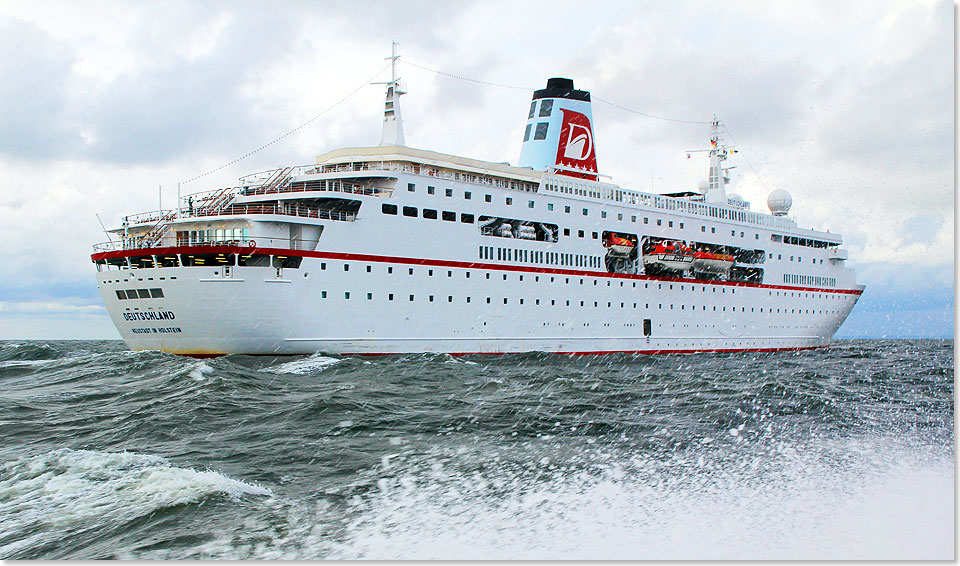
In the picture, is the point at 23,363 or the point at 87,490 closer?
the point at 87,490

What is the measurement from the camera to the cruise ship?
23.1 m

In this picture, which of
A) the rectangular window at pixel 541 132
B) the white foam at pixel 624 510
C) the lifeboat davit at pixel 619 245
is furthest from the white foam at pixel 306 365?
the rectangular window at pixel 541 132

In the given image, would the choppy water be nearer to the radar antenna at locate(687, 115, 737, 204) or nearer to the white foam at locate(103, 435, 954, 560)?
the white foam at locate(103, 435, 954, 560)

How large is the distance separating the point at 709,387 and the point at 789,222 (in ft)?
93.1

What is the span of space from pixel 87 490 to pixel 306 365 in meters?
13.1

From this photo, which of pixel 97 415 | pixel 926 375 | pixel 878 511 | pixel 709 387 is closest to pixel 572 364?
pixel 709 387

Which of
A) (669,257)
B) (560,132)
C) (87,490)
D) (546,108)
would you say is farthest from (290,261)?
(669,257)

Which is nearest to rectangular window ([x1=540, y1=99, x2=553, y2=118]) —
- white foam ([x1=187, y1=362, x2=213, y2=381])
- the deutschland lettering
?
the deutschland lettering

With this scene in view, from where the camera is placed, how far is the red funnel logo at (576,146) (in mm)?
34941

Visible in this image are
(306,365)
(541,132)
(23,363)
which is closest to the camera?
(306,365)

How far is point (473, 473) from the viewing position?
28.2ft

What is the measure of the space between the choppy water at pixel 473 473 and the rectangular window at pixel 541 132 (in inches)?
854

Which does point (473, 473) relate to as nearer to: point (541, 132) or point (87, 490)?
point (87, 490)

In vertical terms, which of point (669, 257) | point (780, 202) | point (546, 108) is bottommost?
point (669, 257)
